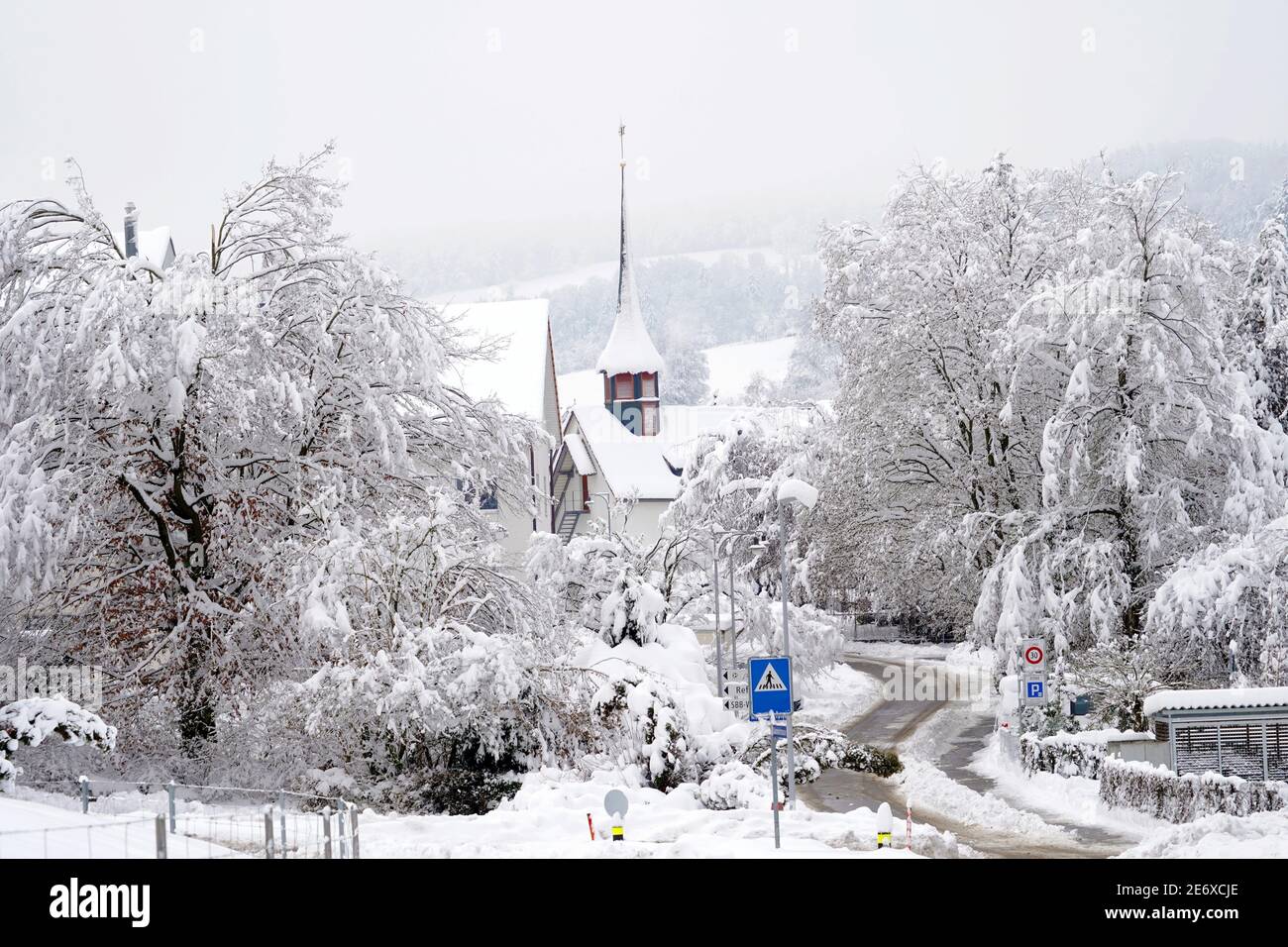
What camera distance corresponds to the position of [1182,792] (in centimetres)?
2016

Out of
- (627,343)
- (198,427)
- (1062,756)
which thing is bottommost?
(1062,756)

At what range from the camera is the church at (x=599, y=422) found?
50.4m

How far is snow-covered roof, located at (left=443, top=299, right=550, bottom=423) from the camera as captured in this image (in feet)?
168

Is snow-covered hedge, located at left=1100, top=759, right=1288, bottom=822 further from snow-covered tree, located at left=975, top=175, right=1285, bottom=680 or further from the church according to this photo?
the church

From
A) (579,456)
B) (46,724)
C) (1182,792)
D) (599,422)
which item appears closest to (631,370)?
(599,422)

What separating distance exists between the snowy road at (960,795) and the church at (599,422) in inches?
309

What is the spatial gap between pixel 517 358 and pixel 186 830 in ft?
128

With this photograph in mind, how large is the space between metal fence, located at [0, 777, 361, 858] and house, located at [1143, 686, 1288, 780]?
13.0m

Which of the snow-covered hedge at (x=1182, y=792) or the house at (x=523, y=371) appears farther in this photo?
the house at (x=523, y=371)

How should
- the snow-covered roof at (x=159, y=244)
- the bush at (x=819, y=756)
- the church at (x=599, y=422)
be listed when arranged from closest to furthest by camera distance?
the bush at (x=819, y=756), the snow-covered roof at (x=159, y=244), the church at (x=599, y=422)

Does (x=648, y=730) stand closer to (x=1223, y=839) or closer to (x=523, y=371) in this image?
(x=1223, y=839)

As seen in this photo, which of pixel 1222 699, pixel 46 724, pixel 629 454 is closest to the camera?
pixel 46 724

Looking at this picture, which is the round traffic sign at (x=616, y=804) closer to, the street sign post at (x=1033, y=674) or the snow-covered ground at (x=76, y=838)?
the snow-covered ground at (x=76, y=838)

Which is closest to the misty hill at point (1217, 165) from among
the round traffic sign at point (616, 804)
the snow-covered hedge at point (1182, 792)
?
the snow-covered hedge at point (1182, 792)
